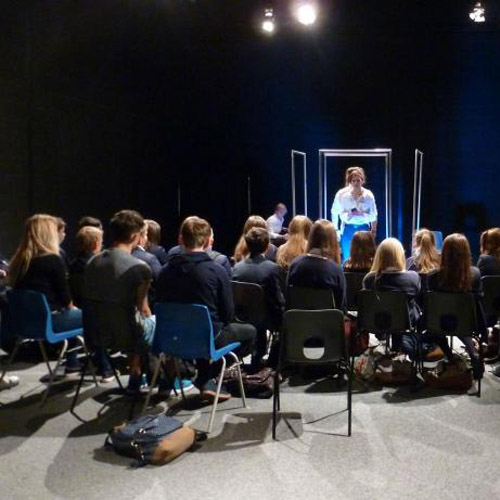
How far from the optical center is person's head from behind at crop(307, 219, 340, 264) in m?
4.27

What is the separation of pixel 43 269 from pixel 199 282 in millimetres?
1292

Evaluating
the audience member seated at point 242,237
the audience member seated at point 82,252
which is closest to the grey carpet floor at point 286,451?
the audience member seated at point 82,252

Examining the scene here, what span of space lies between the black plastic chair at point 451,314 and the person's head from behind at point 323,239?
0.77 metres

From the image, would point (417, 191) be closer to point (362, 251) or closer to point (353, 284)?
point (362, 251)

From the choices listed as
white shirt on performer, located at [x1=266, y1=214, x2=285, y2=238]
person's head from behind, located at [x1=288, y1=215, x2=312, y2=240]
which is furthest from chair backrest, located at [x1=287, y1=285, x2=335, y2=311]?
white shirt on performer, located at [x1=266, y1=214, x2=285, y2=238]

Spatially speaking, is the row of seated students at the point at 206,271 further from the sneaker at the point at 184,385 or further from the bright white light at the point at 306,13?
the bright white light at the point at 306,13

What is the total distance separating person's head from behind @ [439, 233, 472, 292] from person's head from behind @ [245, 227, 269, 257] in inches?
52.5

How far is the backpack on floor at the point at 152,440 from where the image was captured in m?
3.02

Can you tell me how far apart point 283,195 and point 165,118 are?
2.80 meters

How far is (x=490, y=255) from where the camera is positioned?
503cm

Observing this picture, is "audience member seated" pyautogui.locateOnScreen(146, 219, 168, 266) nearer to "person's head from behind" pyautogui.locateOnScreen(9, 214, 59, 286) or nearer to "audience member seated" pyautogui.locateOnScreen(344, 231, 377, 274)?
"person's head from behind" pyautogui.locateOnScreen(9, 214, 59, 286)

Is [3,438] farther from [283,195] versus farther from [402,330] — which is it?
[283,195]

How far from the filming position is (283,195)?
420 inches

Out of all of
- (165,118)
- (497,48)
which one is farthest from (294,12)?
(497,48)
